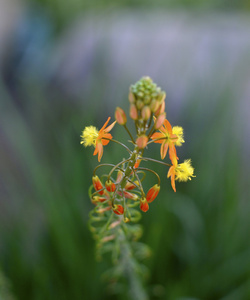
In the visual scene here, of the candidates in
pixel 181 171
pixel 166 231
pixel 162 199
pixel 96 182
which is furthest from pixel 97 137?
pixel 166 231

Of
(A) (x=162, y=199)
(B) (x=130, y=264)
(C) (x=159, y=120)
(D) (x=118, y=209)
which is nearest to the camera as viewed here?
(C) (x=159, y=120)

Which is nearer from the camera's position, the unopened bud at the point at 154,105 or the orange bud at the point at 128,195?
the unopened bud at the point at 154,105

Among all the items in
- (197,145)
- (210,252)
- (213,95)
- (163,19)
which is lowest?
(210,252)

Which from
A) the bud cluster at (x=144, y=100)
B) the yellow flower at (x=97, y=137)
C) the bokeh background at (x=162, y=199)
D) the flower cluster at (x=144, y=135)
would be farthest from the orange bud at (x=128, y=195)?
the bokeh background at (x=162, y=199)

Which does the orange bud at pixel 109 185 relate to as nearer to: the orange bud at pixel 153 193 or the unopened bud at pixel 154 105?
the orange bud at pixel 153 193

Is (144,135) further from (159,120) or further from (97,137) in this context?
(97,137)

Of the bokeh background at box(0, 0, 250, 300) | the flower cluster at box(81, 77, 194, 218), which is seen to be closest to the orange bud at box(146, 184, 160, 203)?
the flower cluster at box(81, 77, 194, 218)

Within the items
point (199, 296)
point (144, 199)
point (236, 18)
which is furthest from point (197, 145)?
point (236, 18)

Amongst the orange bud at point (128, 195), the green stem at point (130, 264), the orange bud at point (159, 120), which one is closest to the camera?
the orange bud at point (159, 120)

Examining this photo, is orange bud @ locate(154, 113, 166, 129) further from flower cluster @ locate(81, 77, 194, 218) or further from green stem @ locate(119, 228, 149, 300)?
green stem @ locate(119, 228, 149, 300)

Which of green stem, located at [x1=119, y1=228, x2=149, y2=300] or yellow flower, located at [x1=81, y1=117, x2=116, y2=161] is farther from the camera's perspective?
green stem, located at [x1=119, y1=228, x2=149, y2=300]

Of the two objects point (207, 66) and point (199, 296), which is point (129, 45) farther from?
point (199, 296)
